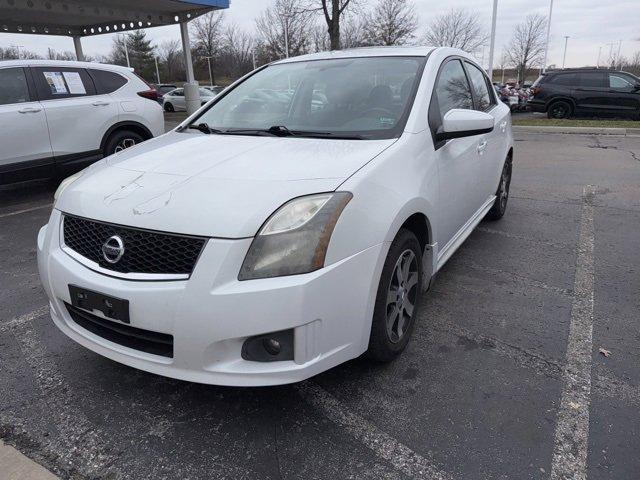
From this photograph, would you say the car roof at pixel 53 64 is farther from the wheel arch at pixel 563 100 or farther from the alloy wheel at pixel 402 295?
the wheel arch at pixel 563 100

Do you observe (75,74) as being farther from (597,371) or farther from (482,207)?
(597,371)

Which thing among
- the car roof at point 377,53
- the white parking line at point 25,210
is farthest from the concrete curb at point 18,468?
the white parking line at point 25,210

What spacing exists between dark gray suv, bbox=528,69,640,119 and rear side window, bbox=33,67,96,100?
45.5 ft

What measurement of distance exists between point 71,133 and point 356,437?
239 inches

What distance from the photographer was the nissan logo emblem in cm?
208

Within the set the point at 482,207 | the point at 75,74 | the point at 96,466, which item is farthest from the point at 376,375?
the point at 75,74

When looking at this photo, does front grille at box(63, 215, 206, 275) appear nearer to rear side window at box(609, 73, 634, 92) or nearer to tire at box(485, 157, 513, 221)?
tire at box(485, 157, 513, 221)

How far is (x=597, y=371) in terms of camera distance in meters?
2.58

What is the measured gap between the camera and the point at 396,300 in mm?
2549

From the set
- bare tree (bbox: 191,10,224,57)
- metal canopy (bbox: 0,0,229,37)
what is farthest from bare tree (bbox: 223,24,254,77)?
metal canopy (bbox: 0,0,229,37)

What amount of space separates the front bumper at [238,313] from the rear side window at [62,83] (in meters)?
5.31

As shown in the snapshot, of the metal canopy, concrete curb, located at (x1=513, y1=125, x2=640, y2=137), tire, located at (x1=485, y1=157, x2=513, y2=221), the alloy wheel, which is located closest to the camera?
the alloy wheel

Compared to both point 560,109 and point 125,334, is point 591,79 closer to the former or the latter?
point 560,109

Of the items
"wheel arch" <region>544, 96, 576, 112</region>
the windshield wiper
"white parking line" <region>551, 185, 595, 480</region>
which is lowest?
"white parking line" <region>551, 185, 595, 480</region>
